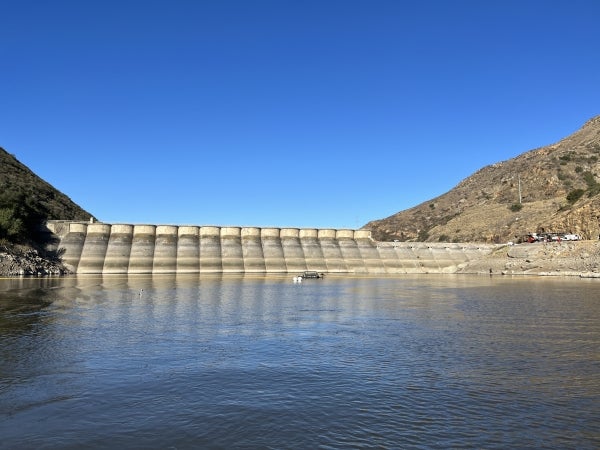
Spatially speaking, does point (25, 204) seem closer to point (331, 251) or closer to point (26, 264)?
point (26, 264)

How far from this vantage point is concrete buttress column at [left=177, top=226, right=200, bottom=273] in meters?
79.4

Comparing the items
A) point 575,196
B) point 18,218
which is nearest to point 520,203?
point 575,196

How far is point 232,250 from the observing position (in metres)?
84.9

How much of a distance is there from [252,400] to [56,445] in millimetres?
4113

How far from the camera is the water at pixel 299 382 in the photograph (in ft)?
29.4

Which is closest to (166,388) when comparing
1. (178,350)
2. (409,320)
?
(178,350)

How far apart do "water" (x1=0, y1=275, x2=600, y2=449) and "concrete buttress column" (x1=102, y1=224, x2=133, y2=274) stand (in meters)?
53.2

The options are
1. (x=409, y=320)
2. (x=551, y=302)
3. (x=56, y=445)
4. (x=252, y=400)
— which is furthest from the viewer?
(x=551, y=302)

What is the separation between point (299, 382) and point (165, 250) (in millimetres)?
72353

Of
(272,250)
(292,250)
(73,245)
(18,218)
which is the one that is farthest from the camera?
(292,250)

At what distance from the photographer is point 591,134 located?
14238 centimetres

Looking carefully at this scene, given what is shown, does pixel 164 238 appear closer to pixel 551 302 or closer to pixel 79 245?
pixel 79 245

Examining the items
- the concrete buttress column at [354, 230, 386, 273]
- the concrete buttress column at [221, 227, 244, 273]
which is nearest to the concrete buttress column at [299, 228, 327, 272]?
the concrete buttress column at [354, 230, 386, 273]

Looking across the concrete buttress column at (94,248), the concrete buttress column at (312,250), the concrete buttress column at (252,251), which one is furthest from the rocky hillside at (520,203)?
the concrete buttress column at (94,248)
